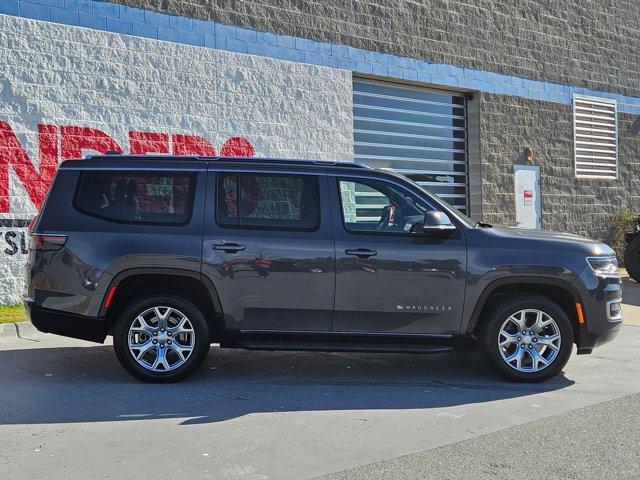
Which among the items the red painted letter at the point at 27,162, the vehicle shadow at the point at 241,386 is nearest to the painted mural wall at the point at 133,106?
the red painted letter at the point at 27,162

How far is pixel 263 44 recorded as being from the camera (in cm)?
1239

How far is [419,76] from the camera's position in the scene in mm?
14555

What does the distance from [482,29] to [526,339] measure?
10.9m

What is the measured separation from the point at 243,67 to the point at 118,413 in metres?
7.99

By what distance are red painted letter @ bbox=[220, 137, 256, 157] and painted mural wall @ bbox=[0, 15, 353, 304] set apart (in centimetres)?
2

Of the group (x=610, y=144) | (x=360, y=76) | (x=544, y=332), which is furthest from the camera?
(x=610, y=144)

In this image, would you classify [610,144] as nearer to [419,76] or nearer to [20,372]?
[419,76]

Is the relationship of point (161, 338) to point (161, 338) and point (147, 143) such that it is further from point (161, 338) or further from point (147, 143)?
point (147, 143)

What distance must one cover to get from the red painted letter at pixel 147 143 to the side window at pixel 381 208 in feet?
18.4

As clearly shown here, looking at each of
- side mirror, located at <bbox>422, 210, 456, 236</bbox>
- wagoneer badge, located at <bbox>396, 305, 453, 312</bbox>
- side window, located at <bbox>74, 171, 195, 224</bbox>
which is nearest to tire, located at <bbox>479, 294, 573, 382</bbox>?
wagoneer badge, located at <bbox>396, 305, 453, 312</bbox>

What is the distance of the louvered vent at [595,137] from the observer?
693 inches

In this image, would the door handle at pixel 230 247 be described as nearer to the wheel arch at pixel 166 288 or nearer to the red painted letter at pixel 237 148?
the wheel arch at pixel 166 288

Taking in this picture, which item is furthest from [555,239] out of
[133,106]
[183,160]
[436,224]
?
[133,106]

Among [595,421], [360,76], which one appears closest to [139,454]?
[595,421]
